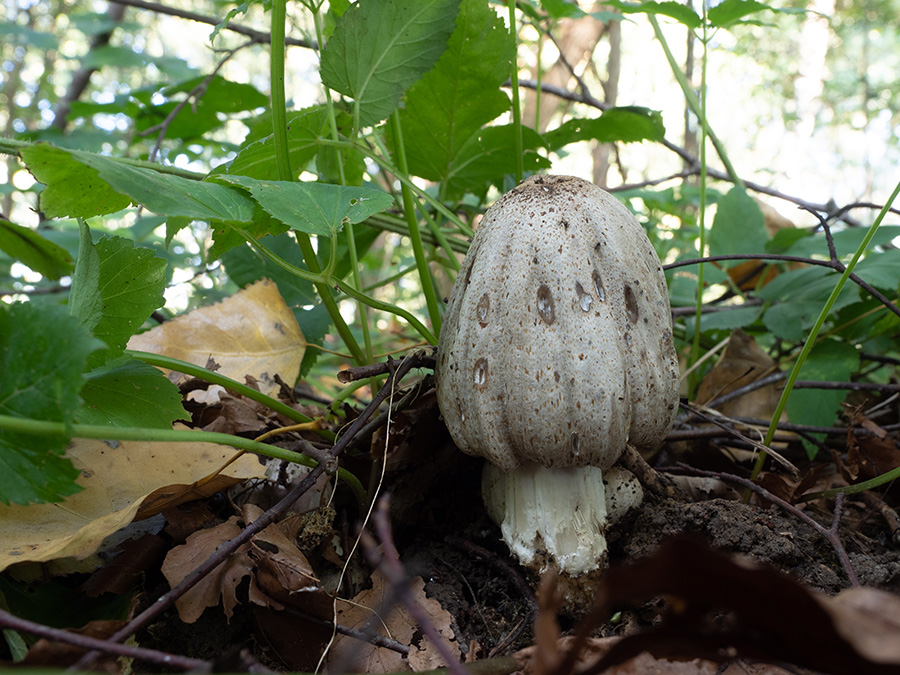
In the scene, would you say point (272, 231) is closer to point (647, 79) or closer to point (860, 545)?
point (860, 545)

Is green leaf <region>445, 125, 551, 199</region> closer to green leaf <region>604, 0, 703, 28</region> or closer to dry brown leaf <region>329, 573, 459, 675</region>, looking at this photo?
green leaf <region>604, 0, 703, 28</region>

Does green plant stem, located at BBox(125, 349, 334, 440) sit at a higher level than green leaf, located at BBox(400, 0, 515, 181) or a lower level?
A: lower

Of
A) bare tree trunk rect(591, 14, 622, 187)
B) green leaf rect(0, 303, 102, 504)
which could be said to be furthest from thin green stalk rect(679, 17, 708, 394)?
bare tree trunk rect(591, 14, 622, 187)

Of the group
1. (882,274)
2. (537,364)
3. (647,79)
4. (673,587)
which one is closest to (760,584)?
(673,587)

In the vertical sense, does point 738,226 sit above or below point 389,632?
above

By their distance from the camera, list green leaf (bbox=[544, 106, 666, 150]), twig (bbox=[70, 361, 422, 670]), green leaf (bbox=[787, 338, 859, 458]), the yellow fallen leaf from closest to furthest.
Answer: twig (bbox=[70, 361, 422, 670])
the yellow fallen leaf
green leaf (bbox=[787, 338, 859, 458])
green leaf (bbox=[544, 106, 666, 150])

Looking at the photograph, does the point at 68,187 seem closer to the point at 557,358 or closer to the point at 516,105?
the point at 557,358

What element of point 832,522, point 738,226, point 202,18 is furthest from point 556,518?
point 202,18
